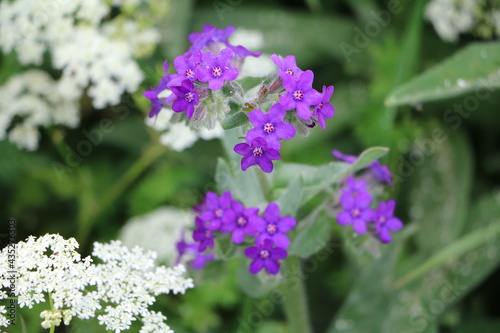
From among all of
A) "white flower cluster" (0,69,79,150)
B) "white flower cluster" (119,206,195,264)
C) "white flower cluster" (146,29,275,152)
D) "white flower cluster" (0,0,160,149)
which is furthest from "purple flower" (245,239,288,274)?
"white flower cluster" (0,69,79,150)

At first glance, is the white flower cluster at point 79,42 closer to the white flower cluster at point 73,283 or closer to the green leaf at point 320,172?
the green leaf at point 320,172

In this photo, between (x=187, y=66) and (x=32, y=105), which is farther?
(x=32, y=105)

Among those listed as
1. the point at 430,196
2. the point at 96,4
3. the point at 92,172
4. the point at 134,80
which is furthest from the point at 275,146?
the point at 92,172

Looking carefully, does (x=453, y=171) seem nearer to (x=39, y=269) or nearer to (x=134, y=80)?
(x=134, y=80)

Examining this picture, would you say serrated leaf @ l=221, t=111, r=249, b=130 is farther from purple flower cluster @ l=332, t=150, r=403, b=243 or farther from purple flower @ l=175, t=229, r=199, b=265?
purple flower @ l=175, t=229, r=199, b=265

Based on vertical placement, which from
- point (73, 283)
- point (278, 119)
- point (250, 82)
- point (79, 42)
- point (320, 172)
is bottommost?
point (73, 283)

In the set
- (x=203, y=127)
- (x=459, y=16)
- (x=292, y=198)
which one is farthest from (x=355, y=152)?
(x=292, y=198)

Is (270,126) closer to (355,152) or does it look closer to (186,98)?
(186,98)
